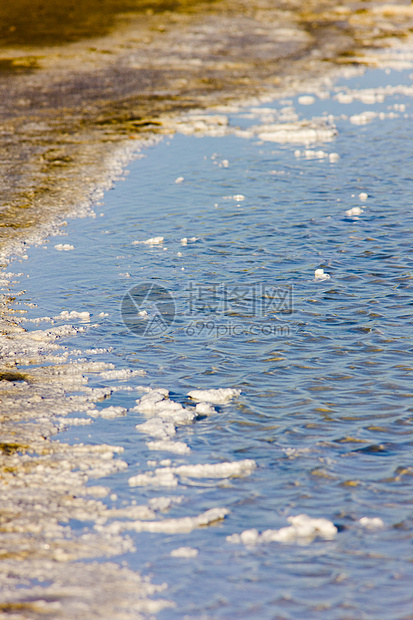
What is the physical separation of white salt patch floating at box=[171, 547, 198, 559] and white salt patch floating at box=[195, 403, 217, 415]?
1525mm

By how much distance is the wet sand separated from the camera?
3898 millimetres

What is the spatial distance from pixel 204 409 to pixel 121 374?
93cm

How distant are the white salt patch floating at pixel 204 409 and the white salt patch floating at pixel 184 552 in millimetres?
1525

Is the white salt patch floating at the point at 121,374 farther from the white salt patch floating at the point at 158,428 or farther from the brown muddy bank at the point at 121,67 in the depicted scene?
the brown muddy bank at the point at 121,67

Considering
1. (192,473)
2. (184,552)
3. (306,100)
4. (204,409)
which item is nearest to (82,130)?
(306,100)

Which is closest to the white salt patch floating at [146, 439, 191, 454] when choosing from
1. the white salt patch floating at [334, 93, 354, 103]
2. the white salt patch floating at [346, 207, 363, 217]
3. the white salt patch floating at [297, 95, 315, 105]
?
the white salt patch floating at [346, 207, 363, 217]

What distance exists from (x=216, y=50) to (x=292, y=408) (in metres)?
18.4

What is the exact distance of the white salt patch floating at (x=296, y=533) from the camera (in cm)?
401

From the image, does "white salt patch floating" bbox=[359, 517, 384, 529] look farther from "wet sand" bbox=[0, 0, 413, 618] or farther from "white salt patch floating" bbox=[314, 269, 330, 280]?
"white salt patch floating" bbox=[314, 269, 330, 280]

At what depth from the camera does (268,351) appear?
20.7ft

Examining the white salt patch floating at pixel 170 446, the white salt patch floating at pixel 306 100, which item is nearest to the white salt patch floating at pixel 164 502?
the white salt patch floating at pixel 170 446

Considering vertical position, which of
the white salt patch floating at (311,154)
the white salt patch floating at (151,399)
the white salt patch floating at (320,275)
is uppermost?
the white salt patch floating at (311,154)

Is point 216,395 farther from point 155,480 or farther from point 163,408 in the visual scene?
point 155,480

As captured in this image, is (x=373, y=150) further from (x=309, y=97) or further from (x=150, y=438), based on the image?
(x=150, y=438)
